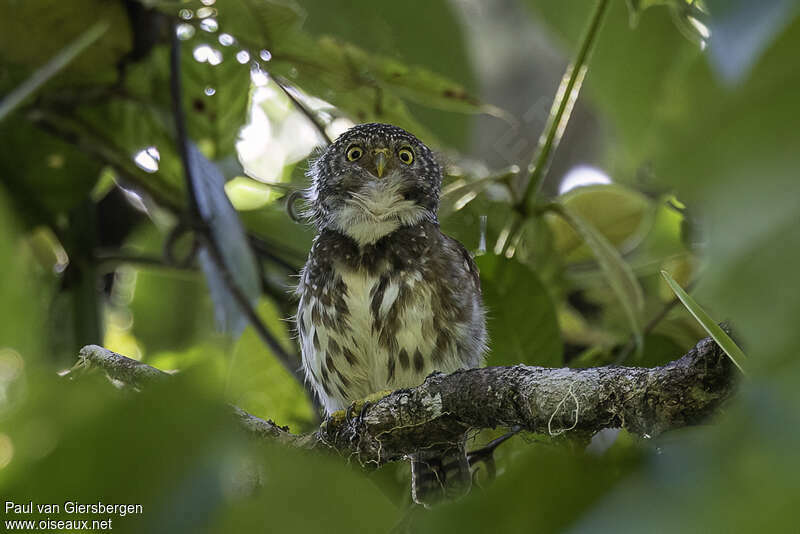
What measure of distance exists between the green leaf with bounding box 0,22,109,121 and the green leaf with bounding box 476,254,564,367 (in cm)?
117

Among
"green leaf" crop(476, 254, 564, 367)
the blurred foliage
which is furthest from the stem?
"green leaf" crop(476, 254, 564, 367)

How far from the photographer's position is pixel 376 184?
2.42 m

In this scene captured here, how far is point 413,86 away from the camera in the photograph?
7.76 feet

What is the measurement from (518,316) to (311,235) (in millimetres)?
923

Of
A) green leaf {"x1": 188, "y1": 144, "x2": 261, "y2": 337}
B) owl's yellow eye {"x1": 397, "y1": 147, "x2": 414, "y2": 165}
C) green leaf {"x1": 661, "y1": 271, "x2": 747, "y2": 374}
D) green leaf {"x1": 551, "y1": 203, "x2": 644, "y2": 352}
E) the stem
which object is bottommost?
green leaf {"x1": 188, "y1": 144, "x2": 261, "y2": 337}

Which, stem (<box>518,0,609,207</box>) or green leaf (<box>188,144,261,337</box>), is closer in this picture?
stem (<box>518,0,609,207</box>)

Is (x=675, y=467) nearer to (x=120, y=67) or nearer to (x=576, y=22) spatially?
(x=576, y=22)

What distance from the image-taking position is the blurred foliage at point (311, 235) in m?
0.31

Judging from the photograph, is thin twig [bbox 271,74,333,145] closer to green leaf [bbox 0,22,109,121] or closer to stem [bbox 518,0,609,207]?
green leaf [bbox 0,22,109,121]

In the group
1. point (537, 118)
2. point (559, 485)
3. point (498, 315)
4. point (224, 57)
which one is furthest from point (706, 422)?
point (537, 118)

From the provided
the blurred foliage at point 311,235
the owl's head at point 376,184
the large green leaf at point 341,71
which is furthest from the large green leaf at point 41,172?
the owl's head at point 376,184

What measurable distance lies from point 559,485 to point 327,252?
1.95 m

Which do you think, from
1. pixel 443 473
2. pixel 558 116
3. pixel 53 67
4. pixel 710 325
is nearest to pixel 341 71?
pixel 558 116

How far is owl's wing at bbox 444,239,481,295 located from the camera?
229cm
